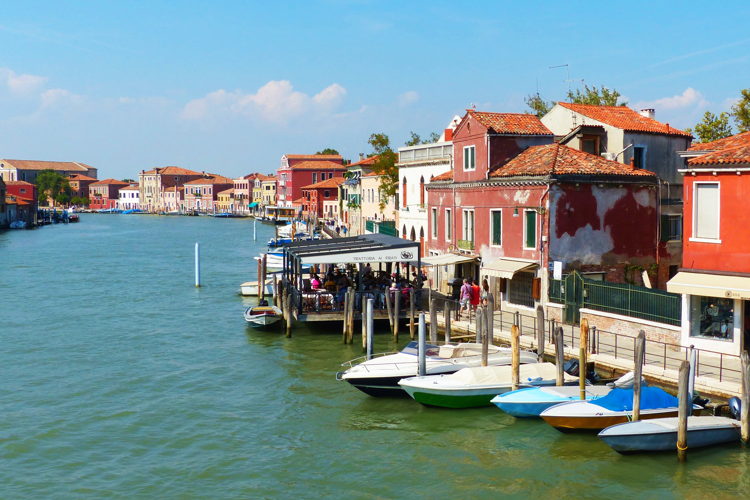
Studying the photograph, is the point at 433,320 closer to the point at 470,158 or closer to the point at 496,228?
the point at 496,228

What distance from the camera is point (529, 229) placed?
24.5 m

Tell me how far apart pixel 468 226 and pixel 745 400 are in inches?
596

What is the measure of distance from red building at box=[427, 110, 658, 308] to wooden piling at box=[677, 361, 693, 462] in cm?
983

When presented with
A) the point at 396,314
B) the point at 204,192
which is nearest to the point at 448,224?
the point at 396,314

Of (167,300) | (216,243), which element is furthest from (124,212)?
(167,300)

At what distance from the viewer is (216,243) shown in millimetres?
81625

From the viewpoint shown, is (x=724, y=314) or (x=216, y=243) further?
(x=216, y=243)

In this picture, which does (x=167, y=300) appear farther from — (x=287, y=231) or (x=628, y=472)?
(x=287, y=231)

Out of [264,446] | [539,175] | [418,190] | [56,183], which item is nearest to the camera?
[264,446]

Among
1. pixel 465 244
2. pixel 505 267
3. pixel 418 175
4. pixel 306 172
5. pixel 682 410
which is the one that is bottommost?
pixel 682 410

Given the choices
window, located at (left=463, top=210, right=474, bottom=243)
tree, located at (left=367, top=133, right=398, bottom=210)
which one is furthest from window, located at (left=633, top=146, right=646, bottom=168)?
tree, located at (left=367, top=133, right=398, bottom=210)

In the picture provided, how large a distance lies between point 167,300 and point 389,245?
15.6 metres

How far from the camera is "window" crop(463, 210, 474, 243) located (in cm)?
2794

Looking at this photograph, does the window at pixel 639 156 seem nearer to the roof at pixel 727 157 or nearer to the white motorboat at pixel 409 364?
the roof at pixel 727 157
